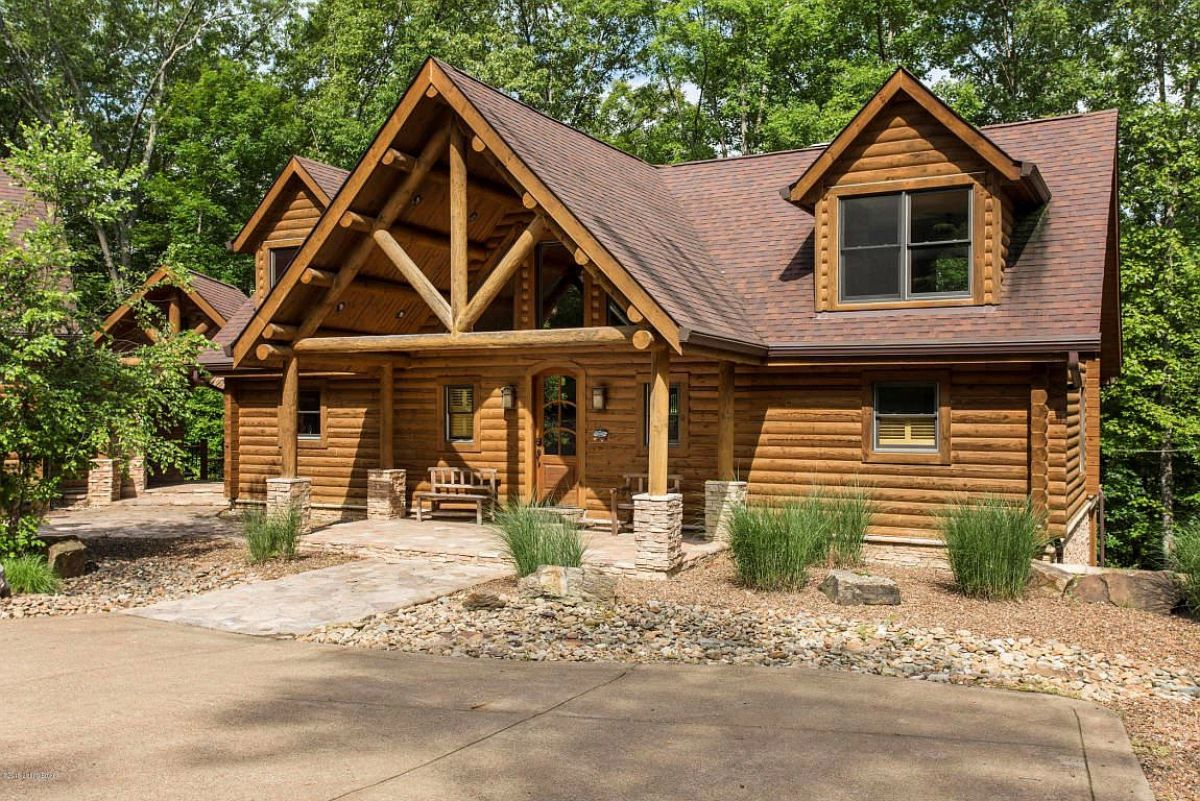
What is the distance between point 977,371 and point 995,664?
5.97m

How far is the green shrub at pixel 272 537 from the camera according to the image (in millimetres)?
12461

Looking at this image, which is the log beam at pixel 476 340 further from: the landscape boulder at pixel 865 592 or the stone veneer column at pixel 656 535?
the landscape boulder at pixel 865 592

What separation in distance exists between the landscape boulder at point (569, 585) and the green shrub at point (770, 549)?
1.60m

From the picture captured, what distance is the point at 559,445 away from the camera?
16.0 m

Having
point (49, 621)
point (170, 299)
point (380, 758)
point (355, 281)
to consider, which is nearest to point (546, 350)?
point (355, 281)

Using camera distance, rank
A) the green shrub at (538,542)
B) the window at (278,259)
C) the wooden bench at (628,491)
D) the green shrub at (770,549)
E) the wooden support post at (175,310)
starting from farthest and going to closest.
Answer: the wooden support post at (175,310) → the window at (278,259) → the wooden bench at (628,491) → the green shrub at (538,542) → the green shrub at (770,549)

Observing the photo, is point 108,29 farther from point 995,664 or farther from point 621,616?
point 995,664

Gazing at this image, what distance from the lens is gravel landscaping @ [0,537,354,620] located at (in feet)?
33.6

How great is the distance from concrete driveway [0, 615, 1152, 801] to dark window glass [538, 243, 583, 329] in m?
8.77

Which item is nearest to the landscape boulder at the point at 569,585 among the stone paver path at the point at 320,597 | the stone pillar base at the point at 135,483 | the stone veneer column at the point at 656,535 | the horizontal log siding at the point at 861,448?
the stone paver path at the point at 320,597

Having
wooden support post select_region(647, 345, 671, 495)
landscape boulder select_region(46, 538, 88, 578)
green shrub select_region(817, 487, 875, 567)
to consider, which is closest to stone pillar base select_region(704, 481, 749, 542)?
green shrub select_region(817, 487, 875, 567)

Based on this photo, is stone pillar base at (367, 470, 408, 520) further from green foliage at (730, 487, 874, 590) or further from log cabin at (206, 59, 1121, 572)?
green foliage at (730, 487, 874, 590)

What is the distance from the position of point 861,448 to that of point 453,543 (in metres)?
5.87

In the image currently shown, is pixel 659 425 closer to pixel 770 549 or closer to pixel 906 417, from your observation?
pixel 770 549
